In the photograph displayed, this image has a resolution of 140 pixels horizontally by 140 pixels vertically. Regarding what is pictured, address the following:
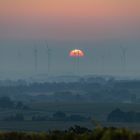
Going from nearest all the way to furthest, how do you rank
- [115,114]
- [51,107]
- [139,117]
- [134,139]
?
1. [134,139]
2. [139,117]
3. [115,114]
4. [51,107]

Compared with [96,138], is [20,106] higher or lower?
higher

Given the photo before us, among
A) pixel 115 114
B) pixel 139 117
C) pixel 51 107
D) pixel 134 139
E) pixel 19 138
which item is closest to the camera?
pixel 134 139

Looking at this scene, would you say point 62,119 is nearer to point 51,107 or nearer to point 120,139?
point 51,107

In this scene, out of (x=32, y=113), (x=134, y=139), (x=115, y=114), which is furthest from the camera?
(x=32, y=113)

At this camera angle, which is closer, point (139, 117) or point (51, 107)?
point (139, 117)

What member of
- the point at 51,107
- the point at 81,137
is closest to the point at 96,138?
the point at 81,137

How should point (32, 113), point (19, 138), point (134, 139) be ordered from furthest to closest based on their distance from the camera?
point (32, 113) → point (19, 138) → point (134, 139)

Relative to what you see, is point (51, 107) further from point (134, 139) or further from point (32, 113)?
point (134, 139)

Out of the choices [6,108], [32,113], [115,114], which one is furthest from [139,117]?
[6,108]

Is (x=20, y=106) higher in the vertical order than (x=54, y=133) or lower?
higher
